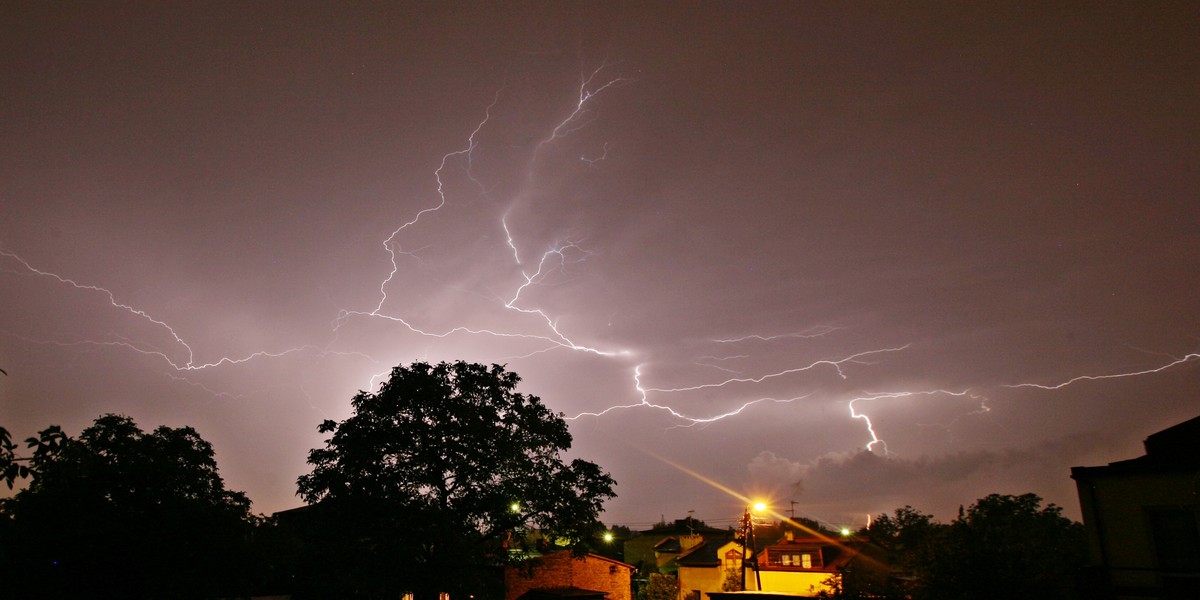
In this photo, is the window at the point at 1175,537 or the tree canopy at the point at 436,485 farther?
the tree canopy at the point at 436,485

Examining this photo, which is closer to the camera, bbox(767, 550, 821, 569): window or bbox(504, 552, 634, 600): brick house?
bbox(504, 552, 634, 600): brick house

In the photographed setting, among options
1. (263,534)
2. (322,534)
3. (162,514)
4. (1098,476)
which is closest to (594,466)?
(322,534)

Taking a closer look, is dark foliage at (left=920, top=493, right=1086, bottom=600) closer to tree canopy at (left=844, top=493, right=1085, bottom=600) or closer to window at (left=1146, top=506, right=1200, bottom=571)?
tree canopy at (left=844, top=493, right=1085, bottom=600)

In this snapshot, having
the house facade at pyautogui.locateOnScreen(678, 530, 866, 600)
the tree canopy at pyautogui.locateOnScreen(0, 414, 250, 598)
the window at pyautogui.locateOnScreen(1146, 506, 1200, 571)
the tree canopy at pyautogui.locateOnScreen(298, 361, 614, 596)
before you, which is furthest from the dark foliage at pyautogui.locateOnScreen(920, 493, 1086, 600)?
the house facade at pyautogui.locateOnScreen(678, 530, 866, 600)

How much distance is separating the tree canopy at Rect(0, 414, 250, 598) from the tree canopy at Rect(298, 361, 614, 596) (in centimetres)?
359

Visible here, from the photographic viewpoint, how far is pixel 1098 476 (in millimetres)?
11984

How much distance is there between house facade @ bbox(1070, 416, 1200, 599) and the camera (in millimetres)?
10797

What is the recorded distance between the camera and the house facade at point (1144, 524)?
10797 mm

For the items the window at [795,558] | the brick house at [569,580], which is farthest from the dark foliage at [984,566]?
the window at [795,558]

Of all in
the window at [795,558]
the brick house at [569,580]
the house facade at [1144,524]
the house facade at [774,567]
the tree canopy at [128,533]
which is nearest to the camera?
the house facade at [1144,524]

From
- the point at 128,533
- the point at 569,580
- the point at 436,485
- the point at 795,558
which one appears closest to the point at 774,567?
the point at 795,558

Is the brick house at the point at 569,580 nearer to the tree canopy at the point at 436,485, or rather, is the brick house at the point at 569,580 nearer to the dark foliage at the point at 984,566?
the tree canopy at the point at 436,485

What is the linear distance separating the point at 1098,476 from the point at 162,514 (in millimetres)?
18454

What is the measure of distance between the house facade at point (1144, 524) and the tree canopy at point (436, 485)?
1173 centimetres
